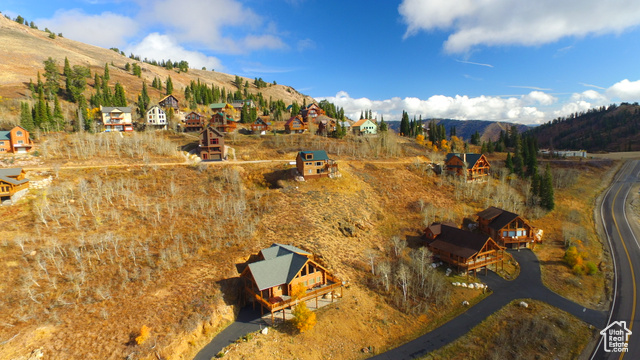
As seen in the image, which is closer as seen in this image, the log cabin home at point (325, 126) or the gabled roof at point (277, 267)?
the gabled roof at point (277, 267)

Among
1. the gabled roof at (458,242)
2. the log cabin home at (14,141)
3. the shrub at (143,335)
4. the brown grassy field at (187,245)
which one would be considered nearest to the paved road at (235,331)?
the brown grassy field at (187,245)

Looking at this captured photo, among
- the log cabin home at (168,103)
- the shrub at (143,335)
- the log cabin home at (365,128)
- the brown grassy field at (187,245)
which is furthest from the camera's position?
the log cabin home at (168,103)

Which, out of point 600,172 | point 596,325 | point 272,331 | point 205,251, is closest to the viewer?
point 272,331

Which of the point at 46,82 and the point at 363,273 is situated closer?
the point at 363,273

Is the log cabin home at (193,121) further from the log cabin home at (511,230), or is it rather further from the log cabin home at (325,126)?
the log cabin home at (511,230)

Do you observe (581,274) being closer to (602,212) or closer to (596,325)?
(596,325)

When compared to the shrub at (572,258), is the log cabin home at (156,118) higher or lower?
higher

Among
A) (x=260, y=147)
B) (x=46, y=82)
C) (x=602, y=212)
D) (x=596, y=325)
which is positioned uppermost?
(x=46, y=82)

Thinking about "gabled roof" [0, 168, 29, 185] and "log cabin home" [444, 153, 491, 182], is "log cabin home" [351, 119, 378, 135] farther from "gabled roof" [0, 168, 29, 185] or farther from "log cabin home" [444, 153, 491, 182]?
"gabled roof" [0, 168, 29, 185]

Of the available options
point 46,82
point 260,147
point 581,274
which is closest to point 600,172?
point 581,274
